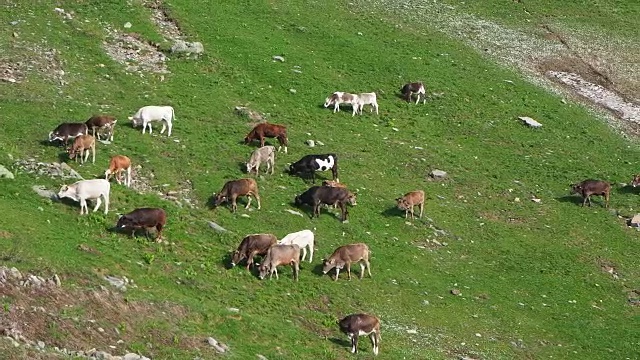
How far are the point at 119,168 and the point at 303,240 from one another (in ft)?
21.5

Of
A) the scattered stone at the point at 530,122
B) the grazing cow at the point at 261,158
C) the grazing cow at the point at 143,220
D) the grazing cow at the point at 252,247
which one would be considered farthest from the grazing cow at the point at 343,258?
the scattered stone at the point at 530,122

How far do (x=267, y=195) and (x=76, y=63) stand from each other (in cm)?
1400

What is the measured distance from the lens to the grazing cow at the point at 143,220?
28578mm

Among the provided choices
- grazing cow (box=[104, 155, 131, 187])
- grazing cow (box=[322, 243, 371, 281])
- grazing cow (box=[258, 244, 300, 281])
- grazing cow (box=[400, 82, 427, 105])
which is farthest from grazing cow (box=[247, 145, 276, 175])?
grazing cow (box=[400, 82, 427, 105])

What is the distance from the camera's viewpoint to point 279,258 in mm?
28984

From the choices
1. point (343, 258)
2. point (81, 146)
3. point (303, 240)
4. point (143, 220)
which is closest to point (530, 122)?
point (343, 258)

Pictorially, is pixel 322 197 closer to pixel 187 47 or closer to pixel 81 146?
pixel 81 146

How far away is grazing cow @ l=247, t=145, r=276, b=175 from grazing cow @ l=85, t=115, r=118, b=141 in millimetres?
5190

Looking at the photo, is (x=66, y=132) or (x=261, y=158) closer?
(x=66, y=132)

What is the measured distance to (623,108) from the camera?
54.3 metres

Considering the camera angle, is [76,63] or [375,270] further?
[76,63]

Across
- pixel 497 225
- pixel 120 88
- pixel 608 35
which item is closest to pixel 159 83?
pixel 120 88

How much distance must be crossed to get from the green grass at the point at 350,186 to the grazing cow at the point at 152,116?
2.72ft

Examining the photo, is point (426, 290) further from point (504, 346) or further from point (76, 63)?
point (76, 63)
